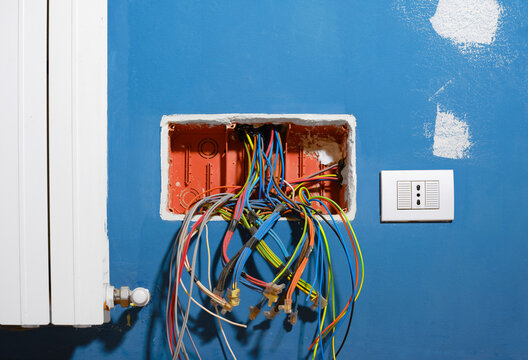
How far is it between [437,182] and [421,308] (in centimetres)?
39

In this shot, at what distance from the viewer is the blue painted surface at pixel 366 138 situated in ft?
2.89

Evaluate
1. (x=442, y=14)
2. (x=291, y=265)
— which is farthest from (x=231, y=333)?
(x=442, y=14)

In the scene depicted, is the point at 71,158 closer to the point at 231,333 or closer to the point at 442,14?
the point at 231,333

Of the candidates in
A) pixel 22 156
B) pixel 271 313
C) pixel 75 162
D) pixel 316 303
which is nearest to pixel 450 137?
pixel 316 303

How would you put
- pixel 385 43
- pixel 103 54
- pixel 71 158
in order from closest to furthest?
pixel 71 158 → pixel 103 54 → pixel 385 43

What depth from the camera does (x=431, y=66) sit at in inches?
35.5

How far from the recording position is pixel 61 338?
893 millimetres

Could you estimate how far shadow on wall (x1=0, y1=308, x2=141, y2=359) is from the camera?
0.89 m

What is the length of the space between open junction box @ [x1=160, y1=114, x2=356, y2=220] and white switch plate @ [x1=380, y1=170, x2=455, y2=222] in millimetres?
100

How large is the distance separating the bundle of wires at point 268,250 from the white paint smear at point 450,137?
0.33m

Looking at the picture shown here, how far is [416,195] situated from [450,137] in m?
0.21

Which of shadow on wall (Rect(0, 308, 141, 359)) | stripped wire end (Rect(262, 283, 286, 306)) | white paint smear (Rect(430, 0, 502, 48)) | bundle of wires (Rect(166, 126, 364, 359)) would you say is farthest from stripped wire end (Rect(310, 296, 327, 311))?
white paint smear (Rect(430, 0, 502, 48))

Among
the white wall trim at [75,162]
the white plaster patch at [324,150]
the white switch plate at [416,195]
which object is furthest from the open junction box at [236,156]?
the white wall trim at [75,162]

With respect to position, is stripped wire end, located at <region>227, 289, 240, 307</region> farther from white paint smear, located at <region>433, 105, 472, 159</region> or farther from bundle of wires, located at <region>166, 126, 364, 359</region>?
white paint smear, located at <region>433, 105, 472, 159</region>
